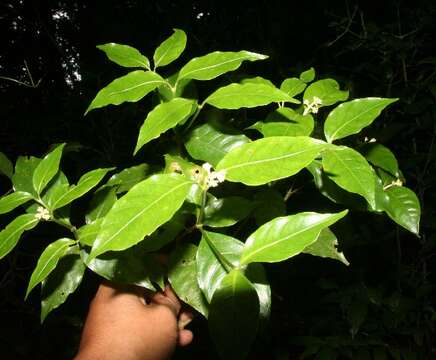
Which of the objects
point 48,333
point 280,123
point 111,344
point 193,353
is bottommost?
point 193,353

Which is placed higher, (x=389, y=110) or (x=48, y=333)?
(x=389, y=110)

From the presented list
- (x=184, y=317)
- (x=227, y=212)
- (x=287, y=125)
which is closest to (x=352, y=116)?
(x=287, y=125)

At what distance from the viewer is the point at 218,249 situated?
69 cm

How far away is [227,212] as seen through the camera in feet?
2.52

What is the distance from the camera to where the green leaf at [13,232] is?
705 millimetres

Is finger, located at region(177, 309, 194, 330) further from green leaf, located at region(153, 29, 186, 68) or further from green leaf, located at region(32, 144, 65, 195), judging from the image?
green leaf, located at region(153, 29, 186, 68)

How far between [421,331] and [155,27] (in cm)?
381

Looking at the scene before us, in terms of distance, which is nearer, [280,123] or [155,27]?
[280,123]

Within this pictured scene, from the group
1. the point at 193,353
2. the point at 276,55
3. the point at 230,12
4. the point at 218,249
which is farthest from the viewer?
the point at 230,12

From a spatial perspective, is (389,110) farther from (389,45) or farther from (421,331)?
(421,331)

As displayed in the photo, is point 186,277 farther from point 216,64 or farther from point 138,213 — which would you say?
point 216,64

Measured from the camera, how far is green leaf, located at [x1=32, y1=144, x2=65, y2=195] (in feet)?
2.63

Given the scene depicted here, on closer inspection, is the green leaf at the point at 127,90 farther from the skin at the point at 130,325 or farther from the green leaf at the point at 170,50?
the skin at the point at 130,325

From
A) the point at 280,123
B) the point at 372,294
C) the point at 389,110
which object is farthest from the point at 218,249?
the point at 389,110
